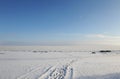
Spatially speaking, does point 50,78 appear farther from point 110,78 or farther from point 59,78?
point 110,78

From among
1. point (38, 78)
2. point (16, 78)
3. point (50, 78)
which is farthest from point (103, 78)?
point (16, 78)

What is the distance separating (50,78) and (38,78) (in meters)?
0.95

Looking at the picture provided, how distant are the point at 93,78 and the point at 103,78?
0.78 meters

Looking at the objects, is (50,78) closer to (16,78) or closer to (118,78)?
(16,78)

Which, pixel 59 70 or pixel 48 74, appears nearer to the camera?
pixel 48 74

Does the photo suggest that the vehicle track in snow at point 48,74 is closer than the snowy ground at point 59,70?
Yes

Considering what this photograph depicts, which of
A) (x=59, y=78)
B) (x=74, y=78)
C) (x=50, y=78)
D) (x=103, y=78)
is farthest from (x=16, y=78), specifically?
(x=103, y=78)

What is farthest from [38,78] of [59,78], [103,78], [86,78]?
[103,78]

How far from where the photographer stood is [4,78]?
35.7ft

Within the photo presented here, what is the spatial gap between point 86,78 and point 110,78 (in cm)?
184

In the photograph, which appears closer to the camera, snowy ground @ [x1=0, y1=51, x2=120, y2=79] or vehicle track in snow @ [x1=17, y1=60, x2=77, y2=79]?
vehicle track in snow @ [x1=17, y1=60, x2=77, y2=79]

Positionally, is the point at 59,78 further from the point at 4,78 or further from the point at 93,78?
the point at 4,78

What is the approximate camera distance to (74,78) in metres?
10.9

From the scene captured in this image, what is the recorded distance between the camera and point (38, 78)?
1092 centimetres
